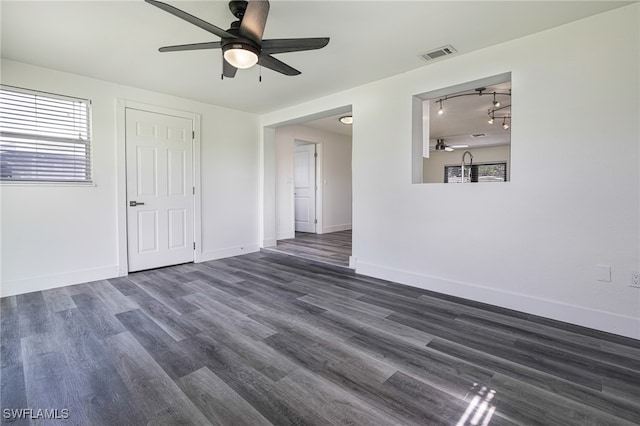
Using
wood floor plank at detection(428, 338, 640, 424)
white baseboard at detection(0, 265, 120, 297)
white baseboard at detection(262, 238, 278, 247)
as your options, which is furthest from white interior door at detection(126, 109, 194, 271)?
wood floor plank at detection(428, 338, 640, 424)

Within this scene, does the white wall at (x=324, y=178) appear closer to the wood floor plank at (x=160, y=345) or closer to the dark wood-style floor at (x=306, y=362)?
the dark wood-style floor at (x=306, y=362)

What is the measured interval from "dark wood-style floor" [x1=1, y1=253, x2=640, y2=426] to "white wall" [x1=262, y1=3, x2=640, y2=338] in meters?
0.28

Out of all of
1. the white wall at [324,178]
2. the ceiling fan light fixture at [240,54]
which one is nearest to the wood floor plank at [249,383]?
the ceiling fan light fixture at [240,54]

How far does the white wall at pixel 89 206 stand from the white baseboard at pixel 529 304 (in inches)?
121

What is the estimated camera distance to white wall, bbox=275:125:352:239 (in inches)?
253

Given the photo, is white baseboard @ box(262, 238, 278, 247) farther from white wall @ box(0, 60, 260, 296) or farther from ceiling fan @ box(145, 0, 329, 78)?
ceiling fan @ box(145, 0, 329, 78)

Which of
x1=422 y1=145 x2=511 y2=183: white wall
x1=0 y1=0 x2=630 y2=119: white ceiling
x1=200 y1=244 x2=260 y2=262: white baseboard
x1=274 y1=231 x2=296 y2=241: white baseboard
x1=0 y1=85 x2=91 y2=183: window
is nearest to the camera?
x1=0 y1=0 x2=630 y2=119: white ceiling

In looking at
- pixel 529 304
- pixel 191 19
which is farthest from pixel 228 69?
pixel 529 304

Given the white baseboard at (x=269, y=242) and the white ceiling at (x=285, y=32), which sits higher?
the white ceiling at (x=285, y=32)

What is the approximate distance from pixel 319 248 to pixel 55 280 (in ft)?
12.2

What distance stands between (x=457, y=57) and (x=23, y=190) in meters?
4.93

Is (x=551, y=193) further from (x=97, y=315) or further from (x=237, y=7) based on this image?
(x=97, y=315)

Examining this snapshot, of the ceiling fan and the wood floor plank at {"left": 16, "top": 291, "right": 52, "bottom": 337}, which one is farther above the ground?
the ceiling fan

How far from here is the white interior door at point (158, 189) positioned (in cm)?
404
